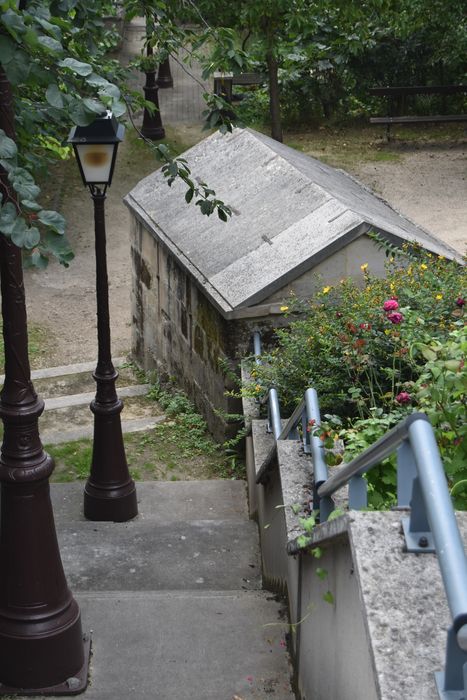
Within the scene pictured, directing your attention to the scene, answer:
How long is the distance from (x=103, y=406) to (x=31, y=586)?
113 inches

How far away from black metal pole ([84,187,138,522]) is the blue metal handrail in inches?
148

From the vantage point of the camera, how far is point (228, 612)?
484 centimetres

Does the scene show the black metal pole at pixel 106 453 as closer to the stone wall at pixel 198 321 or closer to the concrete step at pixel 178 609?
the concrete step at pixel 178 609

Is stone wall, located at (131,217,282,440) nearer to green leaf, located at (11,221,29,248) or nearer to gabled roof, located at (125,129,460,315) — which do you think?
gabled roof, located at (125,129,460,315)

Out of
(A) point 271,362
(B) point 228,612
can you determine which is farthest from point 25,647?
(A) point 271,362

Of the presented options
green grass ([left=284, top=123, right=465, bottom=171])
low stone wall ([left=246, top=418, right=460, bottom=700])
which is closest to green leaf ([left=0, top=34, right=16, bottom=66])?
low stone wall ([left=246, top=418, right=460, bottom=700])

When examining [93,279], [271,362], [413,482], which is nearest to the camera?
[413,482]

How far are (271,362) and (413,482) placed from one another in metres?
4.00

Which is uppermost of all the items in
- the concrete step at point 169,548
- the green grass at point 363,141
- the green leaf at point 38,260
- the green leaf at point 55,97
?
the green leaf at point 55,97

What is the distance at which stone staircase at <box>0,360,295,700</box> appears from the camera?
4.24 meters

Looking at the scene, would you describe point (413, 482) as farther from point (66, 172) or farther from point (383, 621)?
point (66, 172)

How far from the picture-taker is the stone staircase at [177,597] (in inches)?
167

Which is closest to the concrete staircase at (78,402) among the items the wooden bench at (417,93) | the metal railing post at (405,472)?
the metal railing post at (405,472)

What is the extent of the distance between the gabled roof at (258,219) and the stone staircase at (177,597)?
5.16 feet
